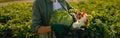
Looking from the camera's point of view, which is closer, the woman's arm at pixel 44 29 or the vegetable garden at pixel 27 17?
the woman's arm at pixel 44 29

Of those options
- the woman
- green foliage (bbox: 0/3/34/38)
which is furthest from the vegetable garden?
the woman

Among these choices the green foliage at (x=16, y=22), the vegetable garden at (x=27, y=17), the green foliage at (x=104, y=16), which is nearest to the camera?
the green foliage at (x=104, y=16)

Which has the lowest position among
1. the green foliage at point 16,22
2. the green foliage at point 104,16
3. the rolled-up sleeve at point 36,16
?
the green foliage at point 16,22

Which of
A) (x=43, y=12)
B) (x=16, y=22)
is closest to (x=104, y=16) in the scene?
(x=16, y=22)

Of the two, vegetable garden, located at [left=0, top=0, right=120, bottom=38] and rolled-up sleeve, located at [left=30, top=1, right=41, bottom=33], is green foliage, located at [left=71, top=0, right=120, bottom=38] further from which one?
rolled-up sleeve, located at [left=30, top=1, right=41, bottom=33]

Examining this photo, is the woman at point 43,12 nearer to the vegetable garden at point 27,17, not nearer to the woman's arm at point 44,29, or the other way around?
the woman's arm at point 44,29

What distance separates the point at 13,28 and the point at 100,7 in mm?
2189

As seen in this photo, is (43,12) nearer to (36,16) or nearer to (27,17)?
(36,16)

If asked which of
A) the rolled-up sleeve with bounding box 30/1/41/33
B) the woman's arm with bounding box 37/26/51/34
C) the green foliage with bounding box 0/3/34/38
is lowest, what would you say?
the green foliage with bounding box 0/3/34/38

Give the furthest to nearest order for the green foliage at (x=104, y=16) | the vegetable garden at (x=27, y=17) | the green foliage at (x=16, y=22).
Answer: the green foliage at (x=16, y=22) < the vegetable garden at (x=27, y=17) < the green foliage at (x=104, y=16)

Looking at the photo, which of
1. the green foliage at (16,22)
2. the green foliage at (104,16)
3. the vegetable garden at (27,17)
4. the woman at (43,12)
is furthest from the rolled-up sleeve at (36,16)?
the green foliage at (16,22)

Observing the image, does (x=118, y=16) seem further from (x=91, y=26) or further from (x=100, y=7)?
(x=91, y=26)

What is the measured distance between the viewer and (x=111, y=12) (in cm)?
712

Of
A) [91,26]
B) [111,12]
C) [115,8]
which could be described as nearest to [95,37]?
[91,26]
